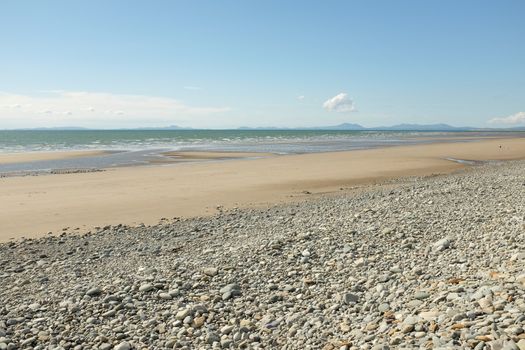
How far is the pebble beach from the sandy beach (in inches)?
120

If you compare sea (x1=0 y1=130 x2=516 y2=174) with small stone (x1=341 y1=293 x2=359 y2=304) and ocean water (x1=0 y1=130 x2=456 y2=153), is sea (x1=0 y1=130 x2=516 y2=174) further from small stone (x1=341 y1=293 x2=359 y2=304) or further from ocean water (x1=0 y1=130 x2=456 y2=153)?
small stone (x1=341 y1=293 x2=359 y2=304)

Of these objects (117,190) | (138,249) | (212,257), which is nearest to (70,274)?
(138,249)

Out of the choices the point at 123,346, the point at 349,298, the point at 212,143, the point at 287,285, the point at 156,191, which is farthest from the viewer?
the point at 212,143

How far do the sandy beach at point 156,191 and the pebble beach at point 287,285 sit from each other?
3.05m

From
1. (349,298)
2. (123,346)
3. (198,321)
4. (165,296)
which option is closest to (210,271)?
(165,296)

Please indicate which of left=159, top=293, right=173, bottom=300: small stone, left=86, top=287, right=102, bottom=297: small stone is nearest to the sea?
left=86, top=287, right=102, bottom=297: small stone

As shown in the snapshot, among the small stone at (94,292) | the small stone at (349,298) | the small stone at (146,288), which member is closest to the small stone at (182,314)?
the small stone at (146,288)

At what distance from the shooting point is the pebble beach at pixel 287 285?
6012 mm

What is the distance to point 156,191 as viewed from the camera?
73.0 ft

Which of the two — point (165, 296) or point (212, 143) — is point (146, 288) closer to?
point (165, 296)

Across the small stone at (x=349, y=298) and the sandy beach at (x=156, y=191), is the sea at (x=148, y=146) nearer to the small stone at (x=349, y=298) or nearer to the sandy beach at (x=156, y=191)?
the sandy beach at (x=156, y=191)

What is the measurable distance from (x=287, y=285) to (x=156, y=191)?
596 inches

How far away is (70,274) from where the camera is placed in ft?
33.0

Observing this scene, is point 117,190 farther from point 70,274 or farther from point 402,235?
point 402,235
